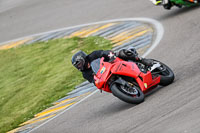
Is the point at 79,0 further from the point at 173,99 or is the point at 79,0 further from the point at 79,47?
the point at 173,99

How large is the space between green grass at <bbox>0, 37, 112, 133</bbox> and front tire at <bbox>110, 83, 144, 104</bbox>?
379cm

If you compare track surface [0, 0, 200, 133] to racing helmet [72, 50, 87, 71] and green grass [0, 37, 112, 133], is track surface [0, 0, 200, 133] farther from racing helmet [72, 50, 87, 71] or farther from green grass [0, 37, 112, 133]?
green grass [0, 37, 112, 133]

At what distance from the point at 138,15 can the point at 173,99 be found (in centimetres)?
850

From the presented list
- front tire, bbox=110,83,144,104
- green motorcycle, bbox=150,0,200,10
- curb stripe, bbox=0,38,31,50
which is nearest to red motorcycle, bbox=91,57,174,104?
front tire, bbox=110,83,144,104

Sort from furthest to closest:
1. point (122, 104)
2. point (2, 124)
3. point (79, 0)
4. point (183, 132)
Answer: point (79, 0), point (2, 124), point (122, 104), point (183, 132)

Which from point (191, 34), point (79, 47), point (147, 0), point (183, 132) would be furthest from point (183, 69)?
point (147, 0)

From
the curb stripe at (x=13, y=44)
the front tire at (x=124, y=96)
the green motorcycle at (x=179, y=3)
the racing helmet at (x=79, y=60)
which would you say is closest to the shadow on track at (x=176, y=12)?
the green motorcycle at (x=179, y=3)

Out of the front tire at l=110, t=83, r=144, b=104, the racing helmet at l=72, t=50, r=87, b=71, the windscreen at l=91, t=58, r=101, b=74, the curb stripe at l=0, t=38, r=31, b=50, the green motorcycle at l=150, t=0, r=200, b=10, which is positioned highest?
the racing helmet at l=72, t=50, r=87, b=71

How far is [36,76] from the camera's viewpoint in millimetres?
14031

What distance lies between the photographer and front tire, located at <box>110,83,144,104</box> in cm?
793

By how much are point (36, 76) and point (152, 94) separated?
6295 millimetres

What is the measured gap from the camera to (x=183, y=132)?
581 cm

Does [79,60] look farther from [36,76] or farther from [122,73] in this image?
[36,76]

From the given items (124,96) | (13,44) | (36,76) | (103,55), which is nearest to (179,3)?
(36,76)
